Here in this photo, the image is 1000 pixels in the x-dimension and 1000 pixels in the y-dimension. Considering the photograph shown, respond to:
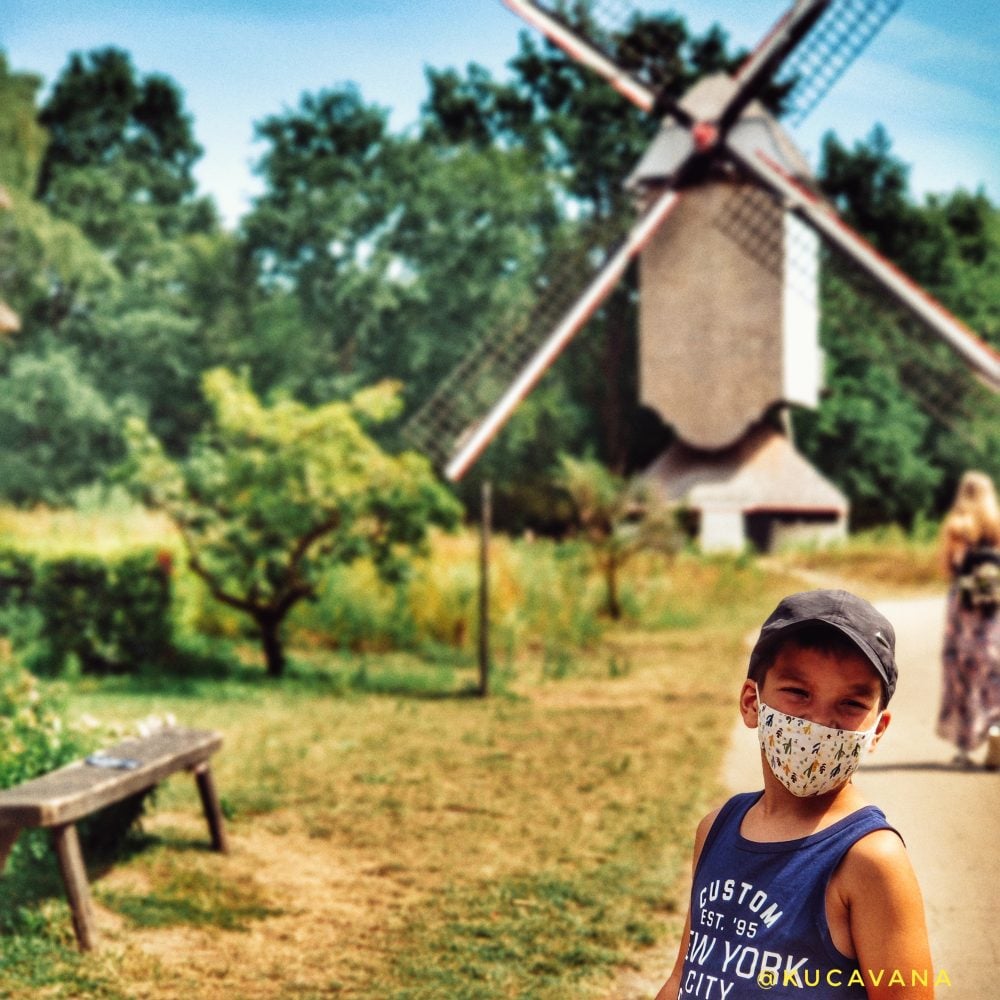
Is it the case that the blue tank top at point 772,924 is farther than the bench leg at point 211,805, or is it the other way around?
the bench leg at point 211,805

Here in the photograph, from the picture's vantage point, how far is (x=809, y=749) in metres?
1.46

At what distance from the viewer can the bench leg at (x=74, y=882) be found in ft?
13.2

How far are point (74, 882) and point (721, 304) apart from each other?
53.7 ft

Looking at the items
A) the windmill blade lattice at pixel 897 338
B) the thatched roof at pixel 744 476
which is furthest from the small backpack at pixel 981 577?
the thatched roof at pixel 744 476

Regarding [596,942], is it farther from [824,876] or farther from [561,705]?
[561,705]

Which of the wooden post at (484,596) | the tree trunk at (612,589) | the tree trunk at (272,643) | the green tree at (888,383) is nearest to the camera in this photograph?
the wooden post at (484,596)

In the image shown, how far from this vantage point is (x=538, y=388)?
A: 32438 millimetres

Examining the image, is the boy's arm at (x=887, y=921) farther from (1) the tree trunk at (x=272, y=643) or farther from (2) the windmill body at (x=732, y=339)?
(2) the windmill body at (x=732, y=339)

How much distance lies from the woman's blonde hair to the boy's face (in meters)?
5.52

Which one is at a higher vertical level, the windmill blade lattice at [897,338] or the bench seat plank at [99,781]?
the windmill blade lattice at [897,338]

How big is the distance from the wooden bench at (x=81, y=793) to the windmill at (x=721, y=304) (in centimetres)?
721

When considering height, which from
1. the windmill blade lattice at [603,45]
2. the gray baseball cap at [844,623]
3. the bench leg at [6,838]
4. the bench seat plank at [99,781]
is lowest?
the bench leg at [6,838]

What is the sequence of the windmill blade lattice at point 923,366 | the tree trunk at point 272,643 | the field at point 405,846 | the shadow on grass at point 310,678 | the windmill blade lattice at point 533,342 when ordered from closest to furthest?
the field at point 405,846 → the shadow on grass at point 310,678 → the tree trunk at point 272,643 → the windmill blade lattice at point 533,342 → the windmill blade lattice at point 923,366

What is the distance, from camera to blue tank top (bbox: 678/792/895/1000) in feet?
4.90
